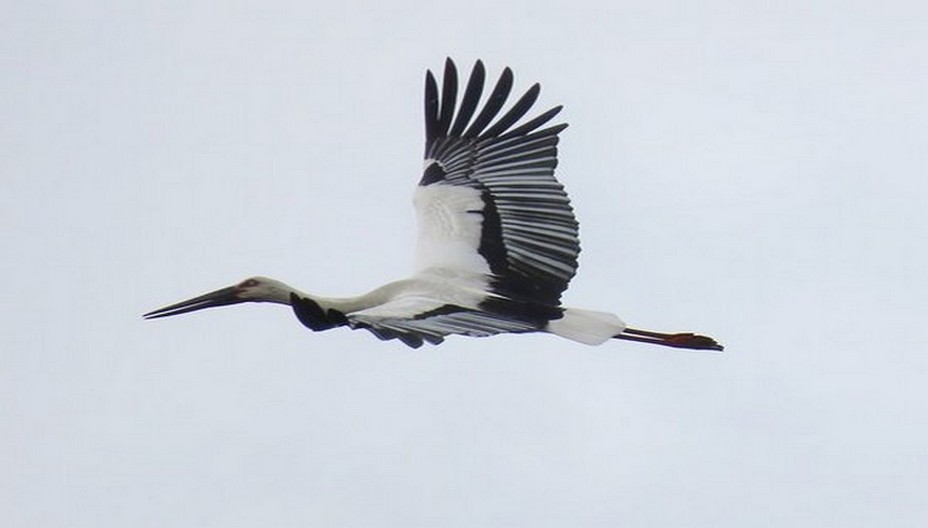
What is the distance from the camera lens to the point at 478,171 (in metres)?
21.6

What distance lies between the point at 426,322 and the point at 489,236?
137 inches

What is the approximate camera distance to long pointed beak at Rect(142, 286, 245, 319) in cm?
2181

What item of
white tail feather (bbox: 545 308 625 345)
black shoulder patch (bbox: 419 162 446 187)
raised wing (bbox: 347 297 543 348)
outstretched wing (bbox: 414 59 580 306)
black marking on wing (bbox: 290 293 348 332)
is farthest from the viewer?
black shoulder patch (bbox: 419 162 446 187)

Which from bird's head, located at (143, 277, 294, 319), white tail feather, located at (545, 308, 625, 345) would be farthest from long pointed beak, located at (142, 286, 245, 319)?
white tail feather, located at (545, 308, 625, 345)

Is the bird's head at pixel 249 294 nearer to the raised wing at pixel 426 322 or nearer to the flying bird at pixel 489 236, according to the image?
the flying bird at pixel 489 236

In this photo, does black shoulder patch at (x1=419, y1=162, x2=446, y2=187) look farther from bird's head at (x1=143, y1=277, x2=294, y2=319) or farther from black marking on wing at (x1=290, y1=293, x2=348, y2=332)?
black marking on wing at (x1=290, y1=293, x2=348, y2=332)

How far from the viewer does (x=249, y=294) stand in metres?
21.7

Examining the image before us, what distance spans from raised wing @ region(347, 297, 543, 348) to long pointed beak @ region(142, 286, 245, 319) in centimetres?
288

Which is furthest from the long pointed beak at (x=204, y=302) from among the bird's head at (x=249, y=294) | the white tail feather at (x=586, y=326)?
the white tail feather at (x=586, y=326)

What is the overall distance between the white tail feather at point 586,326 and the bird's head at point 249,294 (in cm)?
315

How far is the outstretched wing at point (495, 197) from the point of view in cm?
2067

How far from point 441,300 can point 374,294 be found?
0.91m

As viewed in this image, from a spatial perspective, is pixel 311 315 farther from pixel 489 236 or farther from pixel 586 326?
pixel 489 236

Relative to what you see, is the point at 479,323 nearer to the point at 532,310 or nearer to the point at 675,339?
the point at 532,310
